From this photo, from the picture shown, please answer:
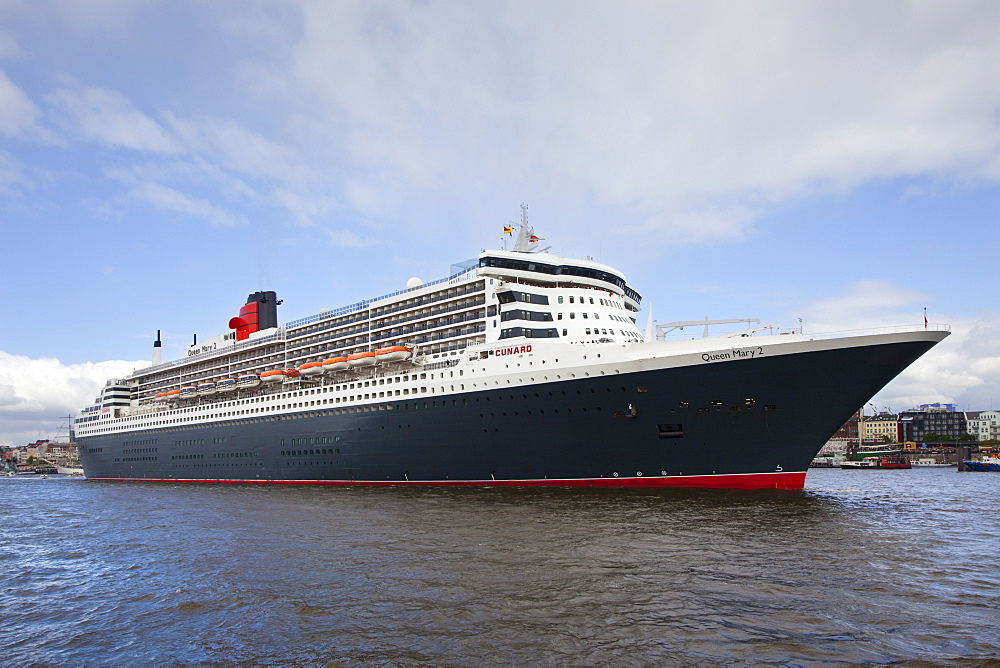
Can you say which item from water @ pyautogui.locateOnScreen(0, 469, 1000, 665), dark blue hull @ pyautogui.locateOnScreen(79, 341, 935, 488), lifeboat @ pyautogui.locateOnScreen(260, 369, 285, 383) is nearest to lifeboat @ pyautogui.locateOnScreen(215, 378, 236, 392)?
lifeboat @ pyautogui.locateOnScreen(260, 369, 285, 383)

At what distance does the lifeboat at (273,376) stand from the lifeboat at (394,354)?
35.8 ft

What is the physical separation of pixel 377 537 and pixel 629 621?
949cm

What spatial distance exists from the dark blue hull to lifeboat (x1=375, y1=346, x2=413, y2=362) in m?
3.01

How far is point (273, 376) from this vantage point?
41.0 meters

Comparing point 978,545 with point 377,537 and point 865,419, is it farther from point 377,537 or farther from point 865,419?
point 865,419

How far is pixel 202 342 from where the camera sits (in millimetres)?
56562

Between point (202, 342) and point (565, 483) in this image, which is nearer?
point (565, 483)

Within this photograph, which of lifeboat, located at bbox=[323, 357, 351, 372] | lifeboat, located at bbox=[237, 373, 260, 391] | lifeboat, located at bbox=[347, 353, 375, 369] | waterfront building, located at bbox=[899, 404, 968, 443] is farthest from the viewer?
waterfront building, located at bbox=[899, 404, 968, 443]

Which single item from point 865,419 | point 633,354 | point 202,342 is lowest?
point 865,419

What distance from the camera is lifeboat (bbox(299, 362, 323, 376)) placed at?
37188 millimetres

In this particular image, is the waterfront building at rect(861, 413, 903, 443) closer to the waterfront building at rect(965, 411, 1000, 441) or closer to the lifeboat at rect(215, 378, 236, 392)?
the waterfront building at rect(965, 411, 1000, 441)

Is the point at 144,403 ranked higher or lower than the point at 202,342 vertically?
lower

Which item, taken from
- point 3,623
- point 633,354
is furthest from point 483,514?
point 3,623

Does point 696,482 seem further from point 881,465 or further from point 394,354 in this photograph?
point 881,465
